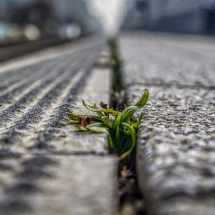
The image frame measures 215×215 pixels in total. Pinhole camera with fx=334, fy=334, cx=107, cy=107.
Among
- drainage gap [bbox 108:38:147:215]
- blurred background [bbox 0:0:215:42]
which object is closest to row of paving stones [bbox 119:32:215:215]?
drainage gap [bbox 108:38:147:215]

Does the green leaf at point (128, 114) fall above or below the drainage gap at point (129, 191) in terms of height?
above

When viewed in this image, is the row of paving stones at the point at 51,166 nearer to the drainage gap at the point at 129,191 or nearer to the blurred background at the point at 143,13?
the drainage gap at the point at 129,191

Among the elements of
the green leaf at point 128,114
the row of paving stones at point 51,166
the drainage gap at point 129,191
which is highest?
the green leaf at point 128,114

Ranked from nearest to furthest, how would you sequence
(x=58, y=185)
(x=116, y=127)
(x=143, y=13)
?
(x=58, y=185) < (x=116, y=127) < (x=143, y=13)

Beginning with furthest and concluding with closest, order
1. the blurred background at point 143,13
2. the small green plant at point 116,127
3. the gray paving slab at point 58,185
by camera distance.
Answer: the blurred background at point 143,13, the small green plant at point 116,127, the gray paving slab at point 58,185

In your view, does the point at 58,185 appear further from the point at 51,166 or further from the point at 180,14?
the point at 180,14

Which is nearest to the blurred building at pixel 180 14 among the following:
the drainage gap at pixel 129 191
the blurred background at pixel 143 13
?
the blurred background at pixel 143 13

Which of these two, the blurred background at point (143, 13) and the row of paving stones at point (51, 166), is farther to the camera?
the blurred background at point (143, 13)

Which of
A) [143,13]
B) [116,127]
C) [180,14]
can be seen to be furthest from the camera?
[143,13]

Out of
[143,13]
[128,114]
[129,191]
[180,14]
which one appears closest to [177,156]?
[129,191]

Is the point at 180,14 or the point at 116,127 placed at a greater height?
the point at 180,14
